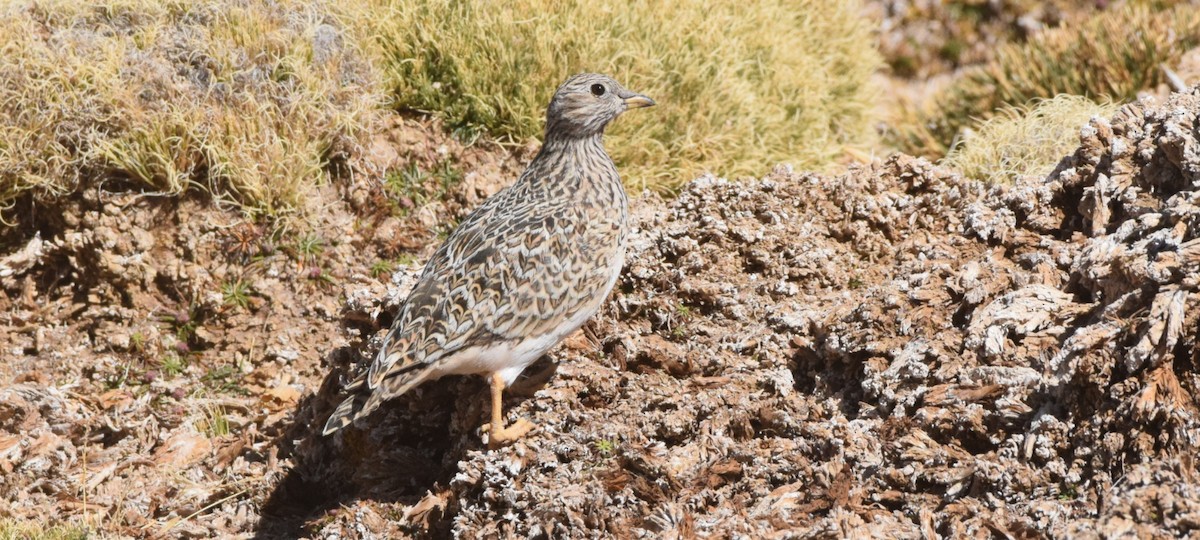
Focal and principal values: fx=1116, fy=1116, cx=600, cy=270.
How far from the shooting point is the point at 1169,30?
9938 millimetres

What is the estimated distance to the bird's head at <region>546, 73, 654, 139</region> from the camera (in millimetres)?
6754

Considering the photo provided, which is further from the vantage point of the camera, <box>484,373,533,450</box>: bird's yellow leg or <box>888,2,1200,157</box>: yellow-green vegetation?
A: <box>888,2,1200,157</box>: yellow-green vegetation

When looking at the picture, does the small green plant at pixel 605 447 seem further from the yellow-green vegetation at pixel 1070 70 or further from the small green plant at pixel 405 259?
the yellow-green vegetation at pixel 1070 70

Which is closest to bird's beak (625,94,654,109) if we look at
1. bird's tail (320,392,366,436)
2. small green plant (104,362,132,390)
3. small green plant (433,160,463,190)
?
small green plant (433,160,463,190)

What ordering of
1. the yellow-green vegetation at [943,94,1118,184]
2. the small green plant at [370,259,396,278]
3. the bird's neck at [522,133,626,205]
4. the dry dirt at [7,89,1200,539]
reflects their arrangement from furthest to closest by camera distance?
the yellow-green vegetation at [943,94,1118,184], the small green plant at [370,259,396,278], the bird's neck at [522,133,626,205], the dry dirt at [7,89,1200,539]

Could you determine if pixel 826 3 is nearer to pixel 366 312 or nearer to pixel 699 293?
pixel 699 293

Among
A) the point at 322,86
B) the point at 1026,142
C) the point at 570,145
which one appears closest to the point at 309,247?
the point at 322,86

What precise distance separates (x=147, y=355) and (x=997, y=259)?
5.53m

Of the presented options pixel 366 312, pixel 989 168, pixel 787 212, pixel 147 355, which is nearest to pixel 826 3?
pixel 989 168

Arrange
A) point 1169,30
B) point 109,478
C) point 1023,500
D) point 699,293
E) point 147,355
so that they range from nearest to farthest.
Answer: point 1023,500 < point 699,293 < point 109,478 < point 147,355 < point 1169,30

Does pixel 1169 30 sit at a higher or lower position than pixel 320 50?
lower

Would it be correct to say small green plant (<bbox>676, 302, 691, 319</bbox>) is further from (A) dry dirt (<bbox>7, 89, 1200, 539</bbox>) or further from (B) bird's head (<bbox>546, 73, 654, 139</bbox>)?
(B) bird's head (<bbox>546, 73, 654, 139</bbox>)

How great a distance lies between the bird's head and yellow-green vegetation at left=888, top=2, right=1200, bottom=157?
4.24 m

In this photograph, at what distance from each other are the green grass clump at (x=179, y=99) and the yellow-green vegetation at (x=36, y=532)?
247 centimetres
